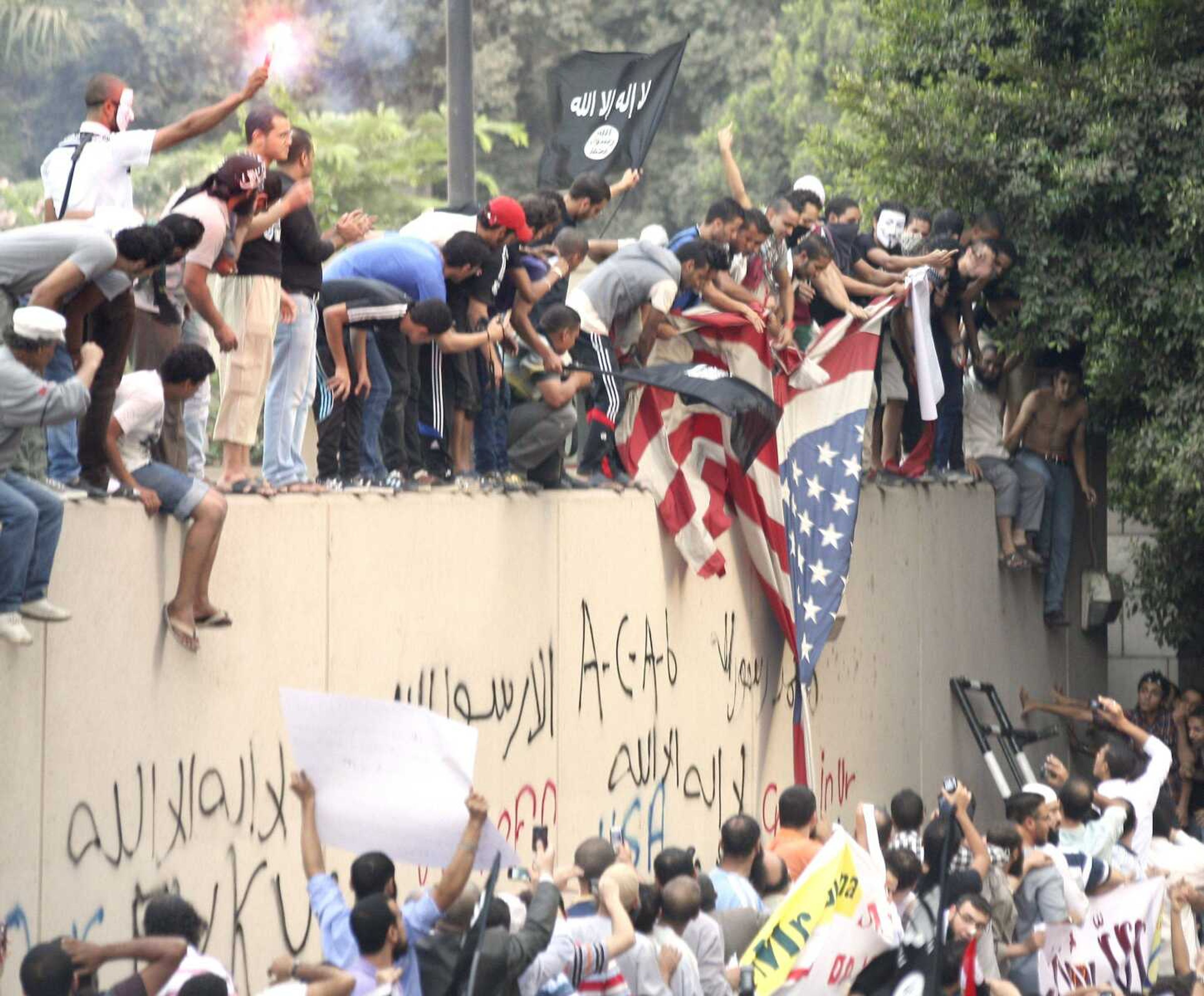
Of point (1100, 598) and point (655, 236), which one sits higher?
point (655, 236)

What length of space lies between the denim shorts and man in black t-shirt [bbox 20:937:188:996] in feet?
5.58

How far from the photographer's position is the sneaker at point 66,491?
7391 millimetres

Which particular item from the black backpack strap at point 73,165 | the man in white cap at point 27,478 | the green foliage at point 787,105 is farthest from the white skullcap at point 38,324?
the green foliage at point 787,105

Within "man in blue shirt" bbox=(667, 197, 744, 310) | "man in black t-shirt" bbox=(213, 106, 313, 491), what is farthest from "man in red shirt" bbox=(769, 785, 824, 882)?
"man in blue shirt" bbox=(667, 197, 744, 310)

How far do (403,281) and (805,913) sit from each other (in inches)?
136

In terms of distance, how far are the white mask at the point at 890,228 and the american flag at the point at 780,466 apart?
985 mm

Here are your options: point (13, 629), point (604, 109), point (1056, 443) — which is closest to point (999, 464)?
point (1056, 443)

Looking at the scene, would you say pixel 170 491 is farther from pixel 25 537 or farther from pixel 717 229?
pixel 717 229

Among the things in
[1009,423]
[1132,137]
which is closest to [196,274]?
[1132,137]

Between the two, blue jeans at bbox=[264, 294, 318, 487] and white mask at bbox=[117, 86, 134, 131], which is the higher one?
white mask at bbox=[117, 86, 134, 131]

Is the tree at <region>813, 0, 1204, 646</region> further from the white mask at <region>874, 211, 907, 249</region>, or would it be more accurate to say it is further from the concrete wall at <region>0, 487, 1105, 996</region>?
the concrete wall at <region>0, 487, 1105, 996</region>

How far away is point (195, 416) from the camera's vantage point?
8.80 metres

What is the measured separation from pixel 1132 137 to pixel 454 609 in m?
7.09

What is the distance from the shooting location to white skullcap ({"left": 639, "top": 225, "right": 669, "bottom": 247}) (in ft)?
38.1
